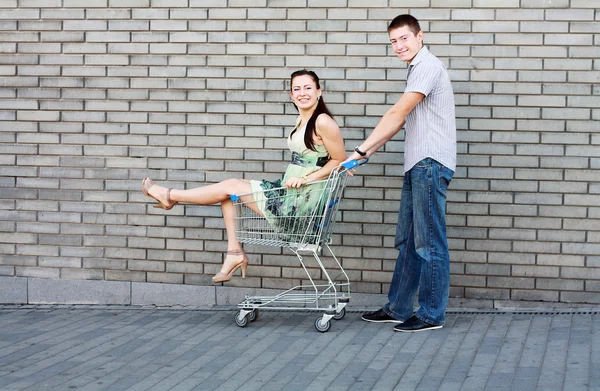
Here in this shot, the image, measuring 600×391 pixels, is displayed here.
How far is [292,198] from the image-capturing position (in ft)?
23.0

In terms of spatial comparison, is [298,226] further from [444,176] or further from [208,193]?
[444,176]

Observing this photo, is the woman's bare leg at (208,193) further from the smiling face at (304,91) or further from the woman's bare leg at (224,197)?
the smiling face at (304,91)

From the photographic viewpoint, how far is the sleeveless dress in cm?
701

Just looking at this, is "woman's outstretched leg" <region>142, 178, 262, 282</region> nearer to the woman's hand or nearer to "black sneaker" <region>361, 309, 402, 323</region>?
the woman's hand

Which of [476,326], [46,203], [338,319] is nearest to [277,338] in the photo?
[338,319]

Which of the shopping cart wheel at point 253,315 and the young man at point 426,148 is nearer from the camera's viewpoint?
the young man at point 426,148

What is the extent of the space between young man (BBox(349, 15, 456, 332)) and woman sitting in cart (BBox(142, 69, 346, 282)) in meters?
0.29

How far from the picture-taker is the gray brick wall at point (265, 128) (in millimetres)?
7707

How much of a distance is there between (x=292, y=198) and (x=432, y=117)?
117 centimetres

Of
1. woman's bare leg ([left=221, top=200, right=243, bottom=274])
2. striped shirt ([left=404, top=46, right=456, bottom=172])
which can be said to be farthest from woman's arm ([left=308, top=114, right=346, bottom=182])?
woman's bare leg ([left=221, top=200, right=243, bottom=274])

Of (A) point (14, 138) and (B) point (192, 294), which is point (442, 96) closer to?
(B) point (192, 294)

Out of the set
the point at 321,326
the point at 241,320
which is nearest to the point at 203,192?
the point at 241,320

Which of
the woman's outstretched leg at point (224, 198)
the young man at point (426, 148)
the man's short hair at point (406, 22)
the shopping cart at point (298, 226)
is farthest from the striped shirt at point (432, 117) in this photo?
the woman's outstretched leg at point (224, 198)

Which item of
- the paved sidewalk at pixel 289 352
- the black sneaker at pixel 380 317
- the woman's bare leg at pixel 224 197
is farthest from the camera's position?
the black sneaker at pixel 380 317
